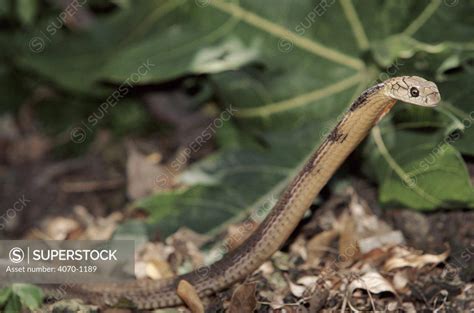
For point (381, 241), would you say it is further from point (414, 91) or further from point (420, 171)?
point (414, 91)

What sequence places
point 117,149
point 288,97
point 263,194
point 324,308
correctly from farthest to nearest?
point 117,149 → point 288,97 → point 263,194 → point 324,308

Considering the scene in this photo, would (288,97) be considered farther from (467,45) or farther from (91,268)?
(91,268)

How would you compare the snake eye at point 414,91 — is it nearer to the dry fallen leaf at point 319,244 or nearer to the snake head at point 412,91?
the snake head at point 412,91

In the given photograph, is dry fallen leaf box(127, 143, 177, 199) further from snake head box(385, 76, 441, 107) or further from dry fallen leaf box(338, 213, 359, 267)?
snake head box(385, 76, 441, 107)

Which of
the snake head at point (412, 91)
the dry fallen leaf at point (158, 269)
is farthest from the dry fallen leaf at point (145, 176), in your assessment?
the snake head at point (412, 91)

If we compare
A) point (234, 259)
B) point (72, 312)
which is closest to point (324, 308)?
point (234, 259)

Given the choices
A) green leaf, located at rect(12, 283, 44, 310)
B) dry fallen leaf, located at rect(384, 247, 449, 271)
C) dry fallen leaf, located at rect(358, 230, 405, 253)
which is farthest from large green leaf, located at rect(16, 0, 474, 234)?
green leaf, located at rect(12, 283, 44, 310)
